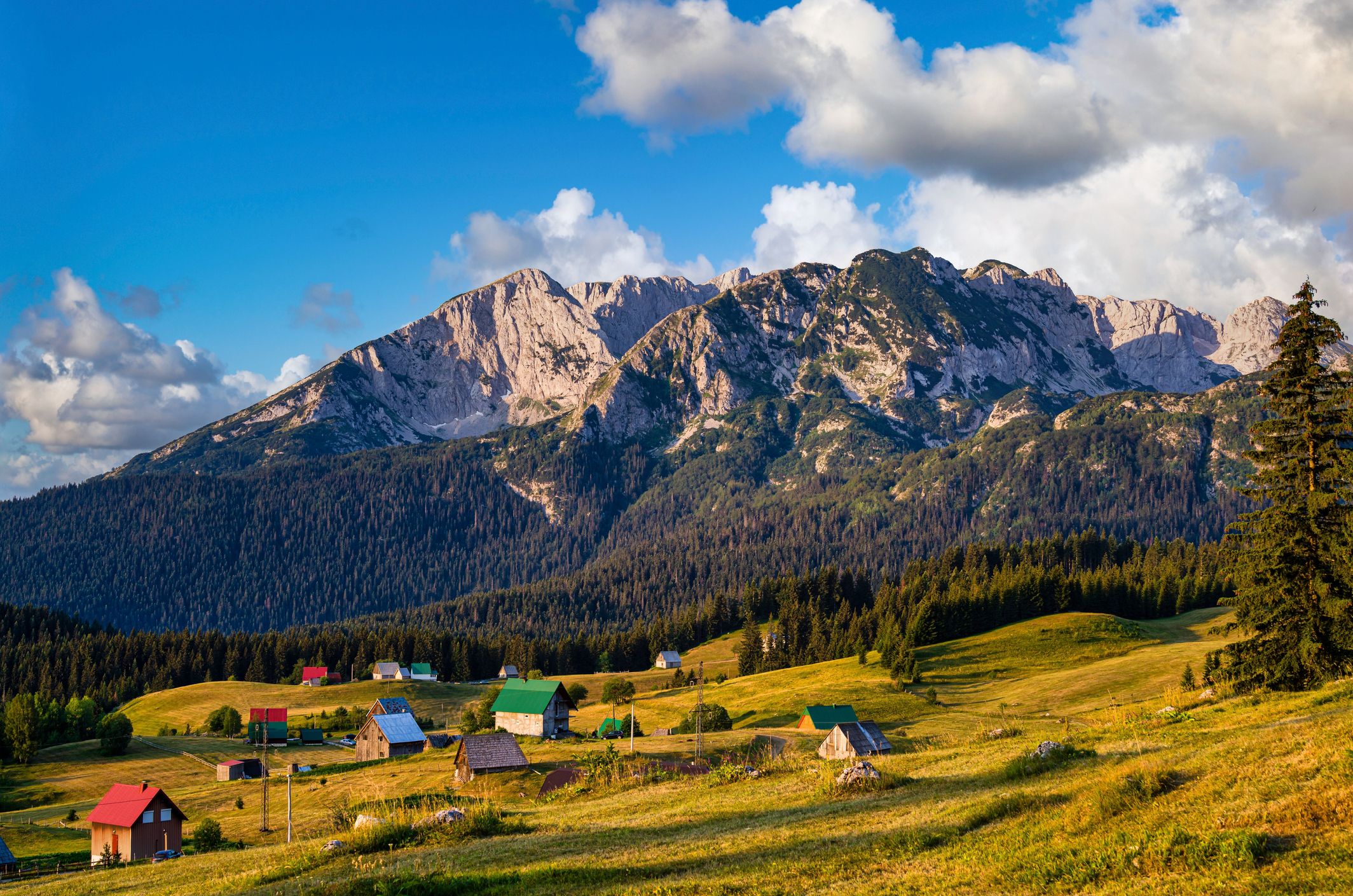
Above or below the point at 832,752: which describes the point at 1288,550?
above

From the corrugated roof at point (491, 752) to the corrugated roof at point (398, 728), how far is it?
30.4m

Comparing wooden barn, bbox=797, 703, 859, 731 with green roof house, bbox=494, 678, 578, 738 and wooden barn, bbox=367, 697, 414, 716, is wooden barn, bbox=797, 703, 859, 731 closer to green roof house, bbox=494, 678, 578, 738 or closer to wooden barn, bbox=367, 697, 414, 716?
green roof house, bbox=494, 678, 578, 738

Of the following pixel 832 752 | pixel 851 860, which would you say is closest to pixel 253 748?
pixel 832 752

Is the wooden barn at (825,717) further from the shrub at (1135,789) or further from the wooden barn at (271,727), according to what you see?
the wooden barn at (271,727)

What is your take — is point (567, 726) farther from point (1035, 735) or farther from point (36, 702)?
point (1035, 735)

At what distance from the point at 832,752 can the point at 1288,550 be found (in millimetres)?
34665

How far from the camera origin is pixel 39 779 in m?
87.1

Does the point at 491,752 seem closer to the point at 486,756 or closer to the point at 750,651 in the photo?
the point at 486,756

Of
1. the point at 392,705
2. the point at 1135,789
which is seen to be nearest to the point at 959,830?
the point at 1135,789

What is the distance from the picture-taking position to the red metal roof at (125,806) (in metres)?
54.8

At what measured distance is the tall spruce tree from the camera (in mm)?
34781

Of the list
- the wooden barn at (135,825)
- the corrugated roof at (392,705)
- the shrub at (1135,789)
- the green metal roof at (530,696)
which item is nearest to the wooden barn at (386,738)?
the corrugated roof at (392,705)

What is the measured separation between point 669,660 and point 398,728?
87092mm

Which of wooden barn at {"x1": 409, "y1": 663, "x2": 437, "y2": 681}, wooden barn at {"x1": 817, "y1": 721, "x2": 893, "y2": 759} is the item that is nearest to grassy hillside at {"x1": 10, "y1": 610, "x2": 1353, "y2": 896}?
wooden barn at {"x1": 817, "y1": 721, "x2": 893, "y2": 759}
